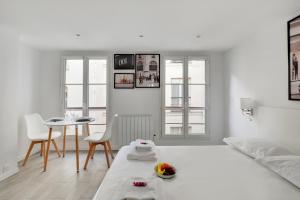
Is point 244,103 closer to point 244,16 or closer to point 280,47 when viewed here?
point 280,47

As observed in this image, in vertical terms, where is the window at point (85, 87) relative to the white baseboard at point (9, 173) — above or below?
above

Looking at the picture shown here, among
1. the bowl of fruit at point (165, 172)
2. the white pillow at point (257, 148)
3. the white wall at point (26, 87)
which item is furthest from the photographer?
the white wall at point (26, 87)

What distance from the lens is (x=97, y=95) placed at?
3.95 meters

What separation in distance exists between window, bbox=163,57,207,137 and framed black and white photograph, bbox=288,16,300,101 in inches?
77.5

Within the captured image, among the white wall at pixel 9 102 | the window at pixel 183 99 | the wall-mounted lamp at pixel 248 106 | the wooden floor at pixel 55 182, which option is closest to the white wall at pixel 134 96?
the window at pixel 183 99

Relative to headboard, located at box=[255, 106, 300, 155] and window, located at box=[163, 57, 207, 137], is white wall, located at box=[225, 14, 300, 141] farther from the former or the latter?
window, located at box=[163, 57, 207, 137]

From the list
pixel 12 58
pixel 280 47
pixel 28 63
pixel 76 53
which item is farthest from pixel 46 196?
pixel 280 47

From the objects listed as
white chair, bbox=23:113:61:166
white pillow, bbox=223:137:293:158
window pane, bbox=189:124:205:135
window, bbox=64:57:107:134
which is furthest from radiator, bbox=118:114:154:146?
white pillow, bbox=223:137:293:158

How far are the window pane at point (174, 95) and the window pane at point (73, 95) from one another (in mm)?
2087

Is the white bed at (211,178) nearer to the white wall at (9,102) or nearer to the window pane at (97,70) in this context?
the white wall at (9,102)

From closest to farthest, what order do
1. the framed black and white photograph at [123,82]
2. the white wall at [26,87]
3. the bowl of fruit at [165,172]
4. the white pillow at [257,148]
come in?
the bowl of fruit at [165,172], the white pillow at [257,148], the white wall at [26,87], the framed black and white photograph at [123,82]

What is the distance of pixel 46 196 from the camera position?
2113 mm

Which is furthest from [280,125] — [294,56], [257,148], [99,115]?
[99,115]

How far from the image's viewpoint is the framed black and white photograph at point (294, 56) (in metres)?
1.99
